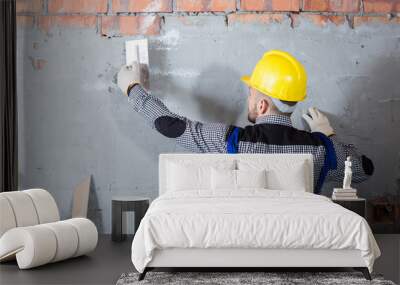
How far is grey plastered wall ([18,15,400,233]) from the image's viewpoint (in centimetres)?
677

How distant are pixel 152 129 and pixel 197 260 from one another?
2.41 metres

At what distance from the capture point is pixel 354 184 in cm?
680

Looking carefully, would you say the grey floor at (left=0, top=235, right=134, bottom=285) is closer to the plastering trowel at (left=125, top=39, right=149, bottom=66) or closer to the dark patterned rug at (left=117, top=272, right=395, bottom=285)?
the dark patterned rug at (left=117, top=272, right=395, bottom=285)

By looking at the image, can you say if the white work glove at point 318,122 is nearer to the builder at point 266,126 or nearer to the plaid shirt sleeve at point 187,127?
the builder at point 266,126

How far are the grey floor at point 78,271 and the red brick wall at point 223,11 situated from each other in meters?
2.24

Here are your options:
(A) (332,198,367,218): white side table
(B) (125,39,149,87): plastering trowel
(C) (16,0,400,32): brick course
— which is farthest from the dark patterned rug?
(C) (16,0,400,32): brick course

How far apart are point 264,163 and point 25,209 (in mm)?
2068

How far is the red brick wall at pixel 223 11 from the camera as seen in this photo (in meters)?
6.74

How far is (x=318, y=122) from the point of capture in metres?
6.64

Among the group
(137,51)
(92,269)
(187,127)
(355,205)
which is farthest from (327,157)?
(92,269)

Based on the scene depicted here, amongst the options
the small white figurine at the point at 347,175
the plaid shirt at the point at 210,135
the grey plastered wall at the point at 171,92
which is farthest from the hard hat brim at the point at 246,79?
the small white figurine at the point at 347,175

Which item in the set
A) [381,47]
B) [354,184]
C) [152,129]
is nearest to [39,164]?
[152,129]

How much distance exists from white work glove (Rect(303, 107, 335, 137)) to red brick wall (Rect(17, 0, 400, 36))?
0.86 m

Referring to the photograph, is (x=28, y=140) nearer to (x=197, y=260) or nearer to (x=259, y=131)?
(x=259, y=131)
